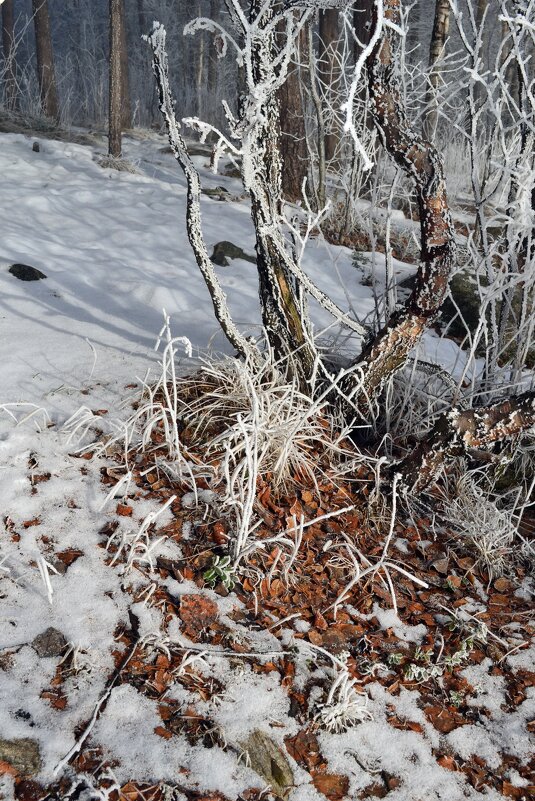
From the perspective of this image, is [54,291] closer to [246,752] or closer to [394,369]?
[394,369]

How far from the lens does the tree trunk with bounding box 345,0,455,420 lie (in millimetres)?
2174

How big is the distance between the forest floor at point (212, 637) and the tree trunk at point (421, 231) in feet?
1.52

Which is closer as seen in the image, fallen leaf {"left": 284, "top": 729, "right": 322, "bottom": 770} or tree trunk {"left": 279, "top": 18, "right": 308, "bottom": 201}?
fallen leaf {"left": 284, "top": 729, "right": 322, "bottom": 770}

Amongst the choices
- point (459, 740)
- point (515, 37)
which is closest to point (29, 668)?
point (459, 740)

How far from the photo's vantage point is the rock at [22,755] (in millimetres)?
1591

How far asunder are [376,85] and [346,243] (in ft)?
13.2

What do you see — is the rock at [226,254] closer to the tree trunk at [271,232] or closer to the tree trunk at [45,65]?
the tree trunk at [271,232]

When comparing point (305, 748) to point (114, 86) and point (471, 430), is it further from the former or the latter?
point (114, 86)

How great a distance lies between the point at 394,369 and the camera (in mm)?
2766

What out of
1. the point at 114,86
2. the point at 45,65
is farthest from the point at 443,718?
the point at 45,65

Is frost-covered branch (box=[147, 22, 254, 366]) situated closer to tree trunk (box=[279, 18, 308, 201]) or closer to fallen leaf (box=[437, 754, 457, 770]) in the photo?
fallen leaf (box=[437, 754, 457, 770])

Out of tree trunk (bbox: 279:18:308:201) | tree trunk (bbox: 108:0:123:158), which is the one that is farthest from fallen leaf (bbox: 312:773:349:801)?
tree trunk (bbox: 108:0:123:158)

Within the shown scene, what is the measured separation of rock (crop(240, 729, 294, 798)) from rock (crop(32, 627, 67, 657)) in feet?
1.91

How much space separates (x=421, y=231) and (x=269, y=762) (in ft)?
5.65
